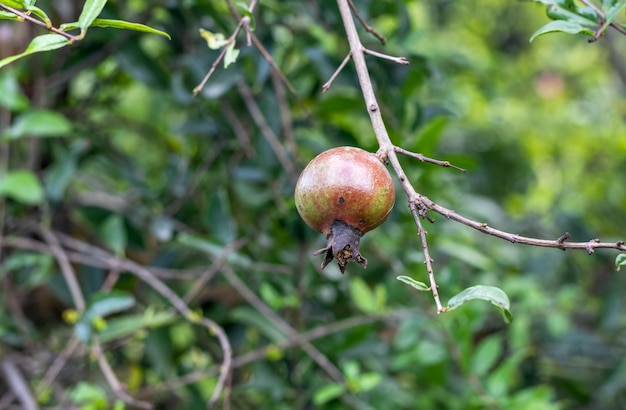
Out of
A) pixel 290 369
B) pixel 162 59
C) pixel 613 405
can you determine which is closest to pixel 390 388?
pixel 290 369

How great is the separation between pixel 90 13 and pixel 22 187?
0.64 m

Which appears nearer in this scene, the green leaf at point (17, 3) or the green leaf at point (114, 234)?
the green leaf at point (17, 3)

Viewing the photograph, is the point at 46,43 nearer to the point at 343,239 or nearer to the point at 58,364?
the point at 343,239

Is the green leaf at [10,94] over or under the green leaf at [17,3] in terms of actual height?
under

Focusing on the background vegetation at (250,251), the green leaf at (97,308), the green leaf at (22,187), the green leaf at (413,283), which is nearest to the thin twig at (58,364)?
the background vegetation at (250,251)

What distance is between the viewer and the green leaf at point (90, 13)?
0.61 m

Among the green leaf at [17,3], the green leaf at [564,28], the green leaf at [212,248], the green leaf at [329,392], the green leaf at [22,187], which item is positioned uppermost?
the green leaf at [17,3]

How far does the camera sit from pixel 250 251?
4.26 ft

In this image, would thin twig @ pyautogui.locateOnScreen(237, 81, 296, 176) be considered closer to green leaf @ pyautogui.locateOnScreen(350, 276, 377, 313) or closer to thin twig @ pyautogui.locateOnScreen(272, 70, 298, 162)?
thin twig @ pyautogui.locateOnScreen(272, 70, 298, 162)

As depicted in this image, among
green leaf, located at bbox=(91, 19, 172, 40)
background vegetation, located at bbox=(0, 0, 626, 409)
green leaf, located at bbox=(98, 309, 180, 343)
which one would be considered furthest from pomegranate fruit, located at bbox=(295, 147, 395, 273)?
green leaf, located at bbox=(98, 309, 180, 343)

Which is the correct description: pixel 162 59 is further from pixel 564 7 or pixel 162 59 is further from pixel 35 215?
pixel 564 7

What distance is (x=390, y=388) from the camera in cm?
127

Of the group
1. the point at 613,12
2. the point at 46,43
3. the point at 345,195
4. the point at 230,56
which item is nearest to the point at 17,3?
the point at 46,43

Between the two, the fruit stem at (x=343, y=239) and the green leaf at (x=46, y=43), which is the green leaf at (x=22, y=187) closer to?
the green leaf at (x=46, y=43)
